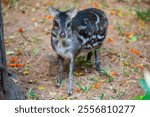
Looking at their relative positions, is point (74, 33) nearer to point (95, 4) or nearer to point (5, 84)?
point (5, 84)

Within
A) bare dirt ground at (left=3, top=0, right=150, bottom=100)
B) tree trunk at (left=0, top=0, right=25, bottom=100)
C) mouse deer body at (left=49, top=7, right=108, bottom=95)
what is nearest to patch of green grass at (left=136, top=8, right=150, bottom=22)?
bare dirt ground at (left=3, top=0, right=150, bottom=100)

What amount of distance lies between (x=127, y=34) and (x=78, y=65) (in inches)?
49.1

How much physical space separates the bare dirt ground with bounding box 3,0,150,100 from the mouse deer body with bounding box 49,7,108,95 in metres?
0.22

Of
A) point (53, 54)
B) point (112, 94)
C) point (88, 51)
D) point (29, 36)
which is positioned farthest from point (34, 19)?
point (112, 94)

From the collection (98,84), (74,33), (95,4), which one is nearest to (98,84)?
(98,84)

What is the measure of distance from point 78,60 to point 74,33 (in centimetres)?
73

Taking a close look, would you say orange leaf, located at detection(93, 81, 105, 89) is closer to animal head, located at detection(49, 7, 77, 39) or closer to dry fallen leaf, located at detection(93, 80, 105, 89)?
dry fallen leaf, located at detection(93, 80, 105, 89)

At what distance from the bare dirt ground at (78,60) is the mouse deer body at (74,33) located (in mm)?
219

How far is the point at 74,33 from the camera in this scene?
243 inches

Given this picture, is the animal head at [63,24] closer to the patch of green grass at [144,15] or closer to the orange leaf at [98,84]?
the orange leaf at [98,84]

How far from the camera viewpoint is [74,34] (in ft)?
20.2

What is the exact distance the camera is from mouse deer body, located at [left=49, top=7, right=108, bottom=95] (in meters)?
5.96

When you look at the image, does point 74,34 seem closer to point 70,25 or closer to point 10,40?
point 70,25

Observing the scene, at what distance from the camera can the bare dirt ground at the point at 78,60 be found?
20.0ft
